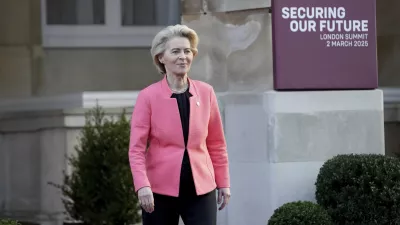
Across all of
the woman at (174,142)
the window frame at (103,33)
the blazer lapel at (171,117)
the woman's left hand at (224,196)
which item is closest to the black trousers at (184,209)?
the woman at (174,142)

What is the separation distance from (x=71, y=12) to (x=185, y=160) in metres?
5.99

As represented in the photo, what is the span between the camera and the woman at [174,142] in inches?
204

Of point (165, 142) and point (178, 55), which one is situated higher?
point (178, 55)

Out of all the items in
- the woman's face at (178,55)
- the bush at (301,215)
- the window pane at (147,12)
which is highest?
the window pane at (147,12)

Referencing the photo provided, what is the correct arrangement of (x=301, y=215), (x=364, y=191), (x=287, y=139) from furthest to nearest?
(x=287, y=139) < (x=364, y=191) < (x=301, y=215)

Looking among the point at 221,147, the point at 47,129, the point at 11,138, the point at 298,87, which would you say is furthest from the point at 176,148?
the point at 11,138

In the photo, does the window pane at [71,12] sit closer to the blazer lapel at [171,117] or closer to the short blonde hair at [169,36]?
the short blonde hair at [169,36]

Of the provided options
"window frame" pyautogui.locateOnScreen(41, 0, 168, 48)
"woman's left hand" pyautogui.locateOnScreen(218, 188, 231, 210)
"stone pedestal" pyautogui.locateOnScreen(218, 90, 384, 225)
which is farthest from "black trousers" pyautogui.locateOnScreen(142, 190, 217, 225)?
"window frame" pyautogui.locateOnScreen(41, 0, 168, 48)

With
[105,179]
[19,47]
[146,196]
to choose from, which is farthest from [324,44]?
[19,47]

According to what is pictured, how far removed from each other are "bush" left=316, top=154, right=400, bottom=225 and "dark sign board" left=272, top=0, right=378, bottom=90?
944 millimetres

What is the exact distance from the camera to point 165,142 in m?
5.21

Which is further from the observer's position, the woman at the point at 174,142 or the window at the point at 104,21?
the window at the point at 104,21

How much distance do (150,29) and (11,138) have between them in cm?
218

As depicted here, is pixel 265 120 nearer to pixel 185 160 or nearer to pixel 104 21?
pixel 185 160
